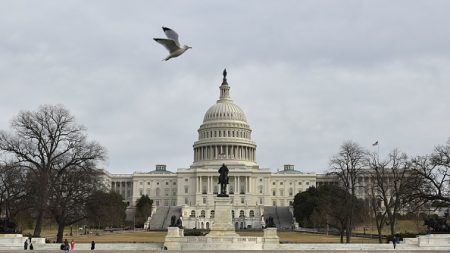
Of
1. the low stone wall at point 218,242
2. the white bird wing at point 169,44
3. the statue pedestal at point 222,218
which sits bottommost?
the low stone wall at point 218,242

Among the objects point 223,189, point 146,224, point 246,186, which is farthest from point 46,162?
point 246,186

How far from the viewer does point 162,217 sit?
136 m

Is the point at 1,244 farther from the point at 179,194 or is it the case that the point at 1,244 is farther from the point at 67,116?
the point at 179,194

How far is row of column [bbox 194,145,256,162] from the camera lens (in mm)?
179000

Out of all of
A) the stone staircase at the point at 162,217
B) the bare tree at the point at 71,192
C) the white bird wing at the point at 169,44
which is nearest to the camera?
the white bird wing at the point at 169,44

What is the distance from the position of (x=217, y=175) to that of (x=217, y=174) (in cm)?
316

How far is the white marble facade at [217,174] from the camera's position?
175250 mm

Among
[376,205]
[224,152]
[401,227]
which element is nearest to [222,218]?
[376,205]

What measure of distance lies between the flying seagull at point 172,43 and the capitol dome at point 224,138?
156743mm

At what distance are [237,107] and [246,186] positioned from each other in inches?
958

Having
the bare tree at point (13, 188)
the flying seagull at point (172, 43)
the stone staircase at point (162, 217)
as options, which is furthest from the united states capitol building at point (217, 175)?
the flying seagull at point (172, 43)

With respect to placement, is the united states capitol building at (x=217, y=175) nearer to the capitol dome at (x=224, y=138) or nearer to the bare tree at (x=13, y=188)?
the capitol dome at (x=224, y=138)

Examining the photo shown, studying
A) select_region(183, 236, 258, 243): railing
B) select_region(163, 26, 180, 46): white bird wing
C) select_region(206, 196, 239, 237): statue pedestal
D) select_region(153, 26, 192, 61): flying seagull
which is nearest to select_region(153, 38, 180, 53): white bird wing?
select_region(153, 26, 192, 61): flying seagull

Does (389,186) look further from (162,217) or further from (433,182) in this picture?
(162,217)
